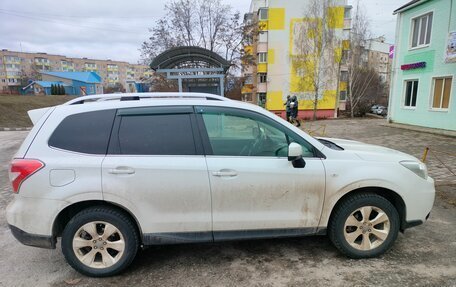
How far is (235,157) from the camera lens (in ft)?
9.61

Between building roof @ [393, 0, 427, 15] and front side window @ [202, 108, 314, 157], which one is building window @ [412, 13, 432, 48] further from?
front side window @ [202, 108, 314, 157]

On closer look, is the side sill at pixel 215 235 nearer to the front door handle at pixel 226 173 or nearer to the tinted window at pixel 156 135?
the front door handle at pixel 226 173

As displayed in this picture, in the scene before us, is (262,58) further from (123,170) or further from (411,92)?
(123,170)

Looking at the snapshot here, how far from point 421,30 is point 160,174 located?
16669mm

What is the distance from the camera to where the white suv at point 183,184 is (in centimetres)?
275

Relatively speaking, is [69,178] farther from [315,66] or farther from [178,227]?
[315,66]

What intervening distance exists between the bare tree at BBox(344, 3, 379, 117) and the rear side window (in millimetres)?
31329

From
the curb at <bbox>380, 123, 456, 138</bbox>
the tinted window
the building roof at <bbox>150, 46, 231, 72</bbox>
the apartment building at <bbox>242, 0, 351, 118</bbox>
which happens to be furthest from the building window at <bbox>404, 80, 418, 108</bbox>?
the tinted window

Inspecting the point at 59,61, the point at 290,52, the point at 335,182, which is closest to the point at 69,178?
the point at 335,182

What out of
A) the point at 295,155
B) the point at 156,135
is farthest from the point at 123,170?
the point at 295,155

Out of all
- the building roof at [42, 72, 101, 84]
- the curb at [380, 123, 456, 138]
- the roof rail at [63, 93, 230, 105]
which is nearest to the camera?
the roof rail at [63, 93, 230, 105]

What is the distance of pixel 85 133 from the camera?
9.38 ft

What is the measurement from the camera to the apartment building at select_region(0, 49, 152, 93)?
72.6 m

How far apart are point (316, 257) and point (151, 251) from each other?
191 cm
